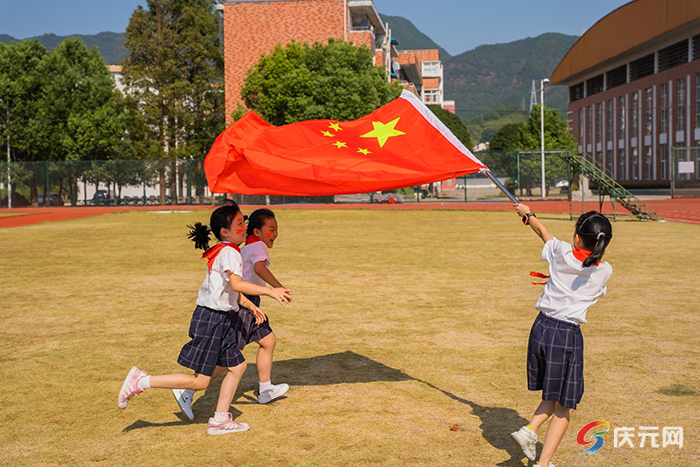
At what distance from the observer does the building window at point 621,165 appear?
71988 mm

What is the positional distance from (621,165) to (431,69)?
7599 centimetres

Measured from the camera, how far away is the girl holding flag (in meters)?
5.00

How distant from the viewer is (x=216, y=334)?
5.04 metres

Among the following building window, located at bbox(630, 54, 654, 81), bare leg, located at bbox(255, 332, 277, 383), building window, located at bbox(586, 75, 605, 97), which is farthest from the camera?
building window, located at bbox(586, 75, 605, 97)

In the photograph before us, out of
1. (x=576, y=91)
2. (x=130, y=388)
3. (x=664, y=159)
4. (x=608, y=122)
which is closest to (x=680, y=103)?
(x=664, y=159)

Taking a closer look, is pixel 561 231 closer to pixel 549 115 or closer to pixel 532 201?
pixel 532 201

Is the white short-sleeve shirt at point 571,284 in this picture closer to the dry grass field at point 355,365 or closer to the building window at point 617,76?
the dry grass field at point 355,365

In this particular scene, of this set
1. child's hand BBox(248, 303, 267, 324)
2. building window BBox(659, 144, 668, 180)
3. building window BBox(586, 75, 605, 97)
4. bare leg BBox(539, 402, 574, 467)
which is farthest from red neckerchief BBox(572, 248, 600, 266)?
building window BBox(586, 75, 605, 97)

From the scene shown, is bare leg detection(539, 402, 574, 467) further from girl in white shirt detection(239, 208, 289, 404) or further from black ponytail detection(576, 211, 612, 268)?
girl in white shirt detection(239, 208, 289, 404)

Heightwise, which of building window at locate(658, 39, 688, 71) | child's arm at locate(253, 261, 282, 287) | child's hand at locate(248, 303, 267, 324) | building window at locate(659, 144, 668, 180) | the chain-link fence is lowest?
child's hand at locate(248, 303, 267, 324)

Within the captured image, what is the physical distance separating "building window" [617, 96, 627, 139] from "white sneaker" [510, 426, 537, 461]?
73.9 metres

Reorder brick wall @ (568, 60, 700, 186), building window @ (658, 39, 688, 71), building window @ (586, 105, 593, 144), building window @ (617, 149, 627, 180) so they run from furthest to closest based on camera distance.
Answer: building window @ (586, 105, 593, 144)
building window @ (617, 149, 627, 180)
building window @ (658, 39, 688, 71)
brick wall @ (568, 60, 700, 186)

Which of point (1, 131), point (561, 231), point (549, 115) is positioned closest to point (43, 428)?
point (561, 231)

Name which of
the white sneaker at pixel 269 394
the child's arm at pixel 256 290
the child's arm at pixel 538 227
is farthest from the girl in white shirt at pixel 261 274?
the child's arm at pixel 538 227
